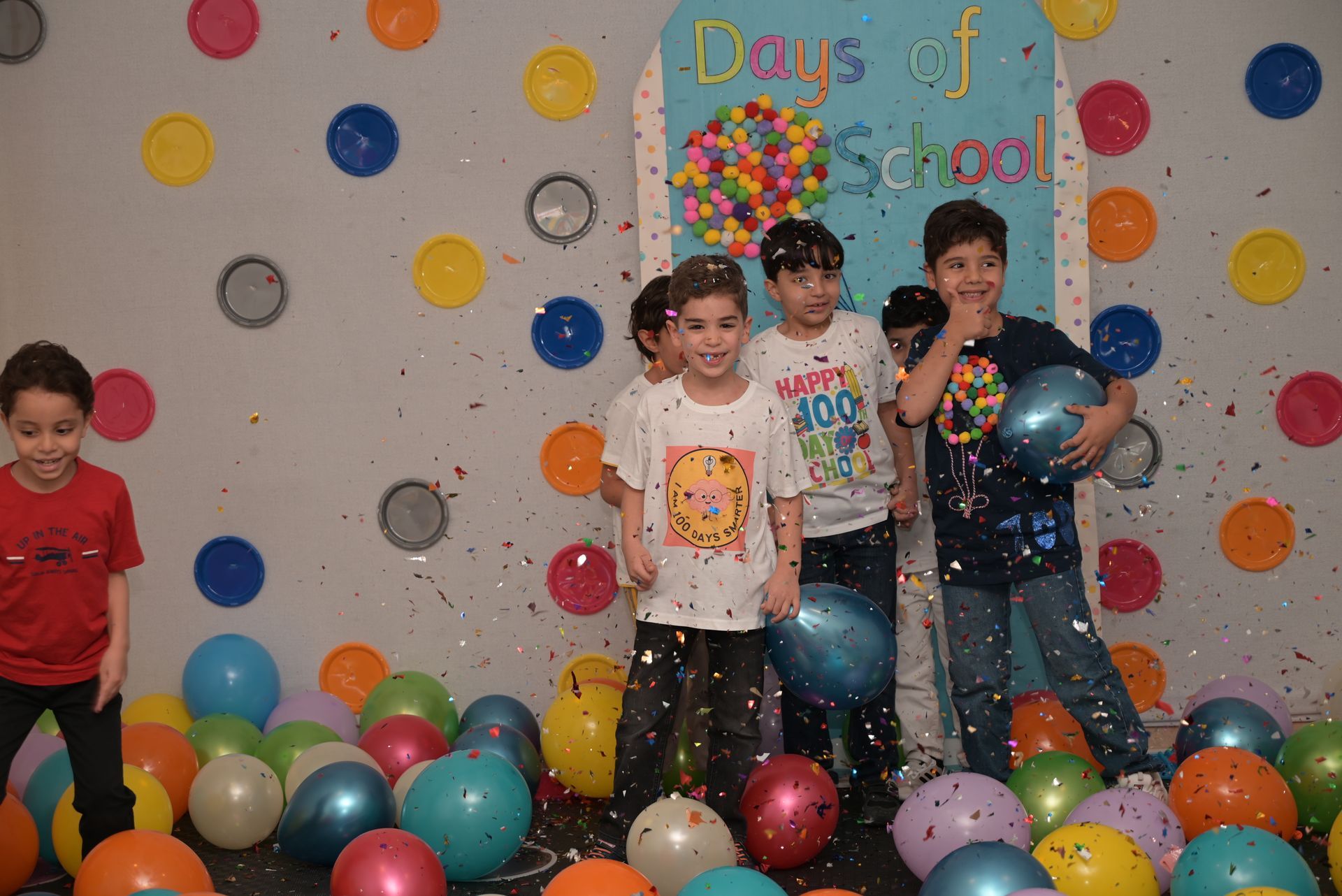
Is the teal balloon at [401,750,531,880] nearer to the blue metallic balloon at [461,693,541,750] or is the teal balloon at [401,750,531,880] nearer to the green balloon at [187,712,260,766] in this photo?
the blue metallic balloon at [461,693,541,750]

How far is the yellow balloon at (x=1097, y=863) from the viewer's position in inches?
90.4

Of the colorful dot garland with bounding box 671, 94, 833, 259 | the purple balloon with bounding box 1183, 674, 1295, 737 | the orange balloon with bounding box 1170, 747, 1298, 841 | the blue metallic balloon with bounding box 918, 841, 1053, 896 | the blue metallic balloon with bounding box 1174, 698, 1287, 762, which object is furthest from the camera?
the colorful dot garland with bounding box 671, 94, 833, 259

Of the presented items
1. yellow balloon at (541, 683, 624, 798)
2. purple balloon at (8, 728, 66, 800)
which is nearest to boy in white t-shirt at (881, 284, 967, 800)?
yellow balloon at (541, 683, 624, 798)

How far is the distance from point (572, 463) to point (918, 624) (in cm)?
113

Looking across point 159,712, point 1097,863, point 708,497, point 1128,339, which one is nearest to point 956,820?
point 1097,863

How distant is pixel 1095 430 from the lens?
2873 mm

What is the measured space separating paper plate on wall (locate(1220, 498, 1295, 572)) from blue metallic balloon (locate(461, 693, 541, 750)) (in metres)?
2.11

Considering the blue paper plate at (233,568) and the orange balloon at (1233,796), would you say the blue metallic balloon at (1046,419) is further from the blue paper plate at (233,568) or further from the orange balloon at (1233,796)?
the blue paper plate at (233,568)

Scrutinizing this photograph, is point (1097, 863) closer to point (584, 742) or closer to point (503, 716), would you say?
point (584, 742)

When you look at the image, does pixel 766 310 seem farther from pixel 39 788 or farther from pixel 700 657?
pixel 39 788

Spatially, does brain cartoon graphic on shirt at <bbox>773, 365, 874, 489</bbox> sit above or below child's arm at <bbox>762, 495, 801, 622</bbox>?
above

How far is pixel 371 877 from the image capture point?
2.33 metres

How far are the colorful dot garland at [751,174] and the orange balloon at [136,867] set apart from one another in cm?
210

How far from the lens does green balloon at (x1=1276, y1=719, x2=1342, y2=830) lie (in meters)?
2.71
